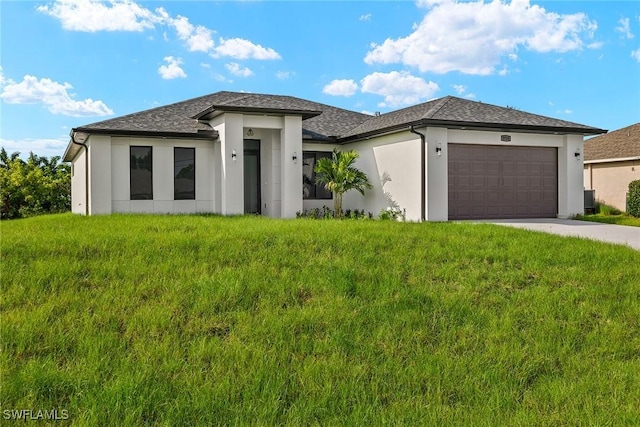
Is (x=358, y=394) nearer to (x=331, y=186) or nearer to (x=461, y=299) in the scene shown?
(x=461, y=299)

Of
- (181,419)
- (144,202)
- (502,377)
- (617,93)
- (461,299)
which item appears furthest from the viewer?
(617,93)

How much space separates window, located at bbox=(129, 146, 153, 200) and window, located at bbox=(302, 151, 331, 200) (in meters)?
5.23

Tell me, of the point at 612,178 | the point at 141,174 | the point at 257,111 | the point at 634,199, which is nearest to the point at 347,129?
the point at 257,111

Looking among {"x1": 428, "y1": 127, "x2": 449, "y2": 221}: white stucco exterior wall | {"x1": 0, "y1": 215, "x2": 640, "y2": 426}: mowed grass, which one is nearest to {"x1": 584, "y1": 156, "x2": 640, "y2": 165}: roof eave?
{"x1": 428, "y1": 127, "x2": 449, "y2": 221}: white stucco exterior wall

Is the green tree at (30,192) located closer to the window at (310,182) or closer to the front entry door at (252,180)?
the front entry door at (252,180)

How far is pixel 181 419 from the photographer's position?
14.3ft

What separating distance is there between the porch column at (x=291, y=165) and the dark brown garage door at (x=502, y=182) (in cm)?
479

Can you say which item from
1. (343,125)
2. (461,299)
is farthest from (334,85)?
(461,299)

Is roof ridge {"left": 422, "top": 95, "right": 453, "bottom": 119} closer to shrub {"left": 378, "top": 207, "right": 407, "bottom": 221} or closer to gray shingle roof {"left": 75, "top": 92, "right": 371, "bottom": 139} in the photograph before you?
shrub {"left": 378, "top": 207, "right": 407, "bottom": 221}

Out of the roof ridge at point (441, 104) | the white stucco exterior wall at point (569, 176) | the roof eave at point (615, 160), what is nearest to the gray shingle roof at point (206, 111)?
the roof ridge at point (441, 104)

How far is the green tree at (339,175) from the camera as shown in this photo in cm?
1703

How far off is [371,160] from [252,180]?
14.1 ft

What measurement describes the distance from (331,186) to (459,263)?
920 cm

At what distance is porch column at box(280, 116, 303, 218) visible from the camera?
56.0 feet
